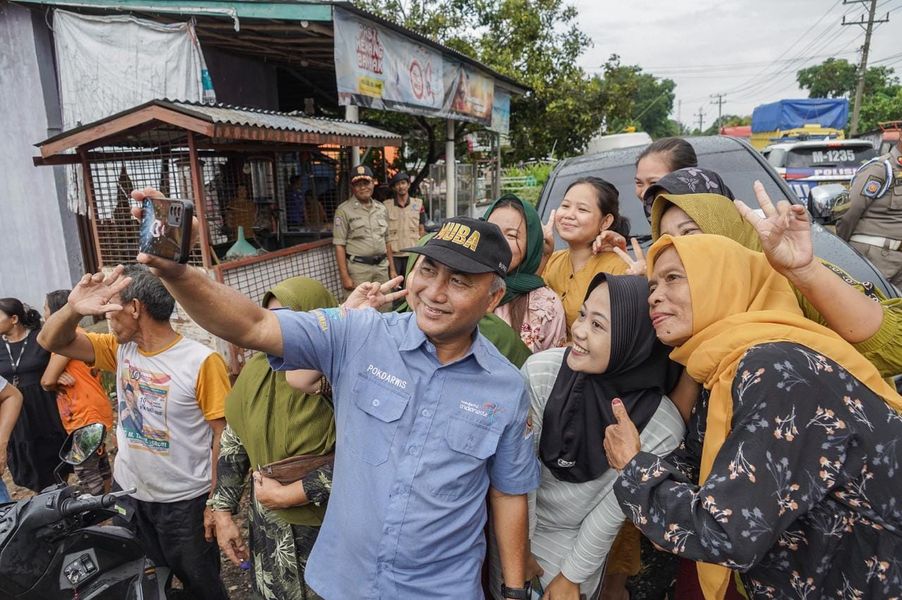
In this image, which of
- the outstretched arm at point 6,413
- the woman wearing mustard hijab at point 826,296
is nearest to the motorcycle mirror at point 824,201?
the woman wearing mustard hijab at point 826,296

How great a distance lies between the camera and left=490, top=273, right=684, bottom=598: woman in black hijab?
1645 mm

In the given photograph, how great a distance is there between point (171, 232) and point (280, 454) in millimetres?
973

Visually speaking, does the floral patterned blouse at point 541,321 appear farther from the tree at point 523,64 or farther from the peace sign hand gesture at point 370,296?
the tree at point 523,64

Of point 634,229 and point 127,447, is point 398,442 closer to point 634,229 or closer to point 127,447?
point 127,447

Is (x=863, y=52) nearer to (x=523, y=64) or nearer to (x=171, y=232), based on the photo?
(x=523, y=64)

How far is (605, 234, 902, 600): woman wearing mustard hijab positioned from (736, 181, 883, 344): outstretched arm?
0.07 metres

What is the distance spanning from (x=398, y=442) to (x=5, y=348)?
272 centimetres

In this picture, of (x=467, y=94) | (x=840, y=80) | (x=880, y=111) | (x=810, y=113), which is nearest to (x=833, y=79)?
(x=840, y=80)

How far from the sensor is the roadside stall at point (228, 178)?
4.55 meters

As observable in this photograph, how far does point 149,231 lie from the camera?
1182 mm

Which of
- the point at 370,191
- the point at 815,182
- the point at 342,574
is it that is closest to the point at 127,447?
the point at 342,574

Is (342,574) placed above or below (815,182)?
below

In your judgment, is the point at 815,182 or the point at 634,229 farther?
the point at 815,182

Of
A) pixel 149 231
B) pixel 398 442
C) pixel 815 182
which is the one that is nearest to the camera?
pixel 149 231
